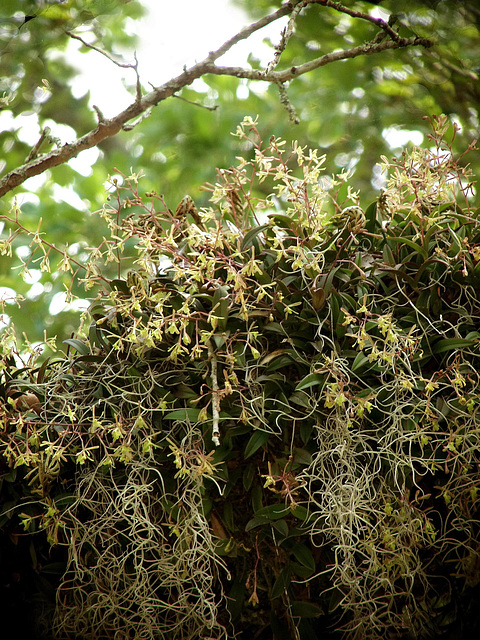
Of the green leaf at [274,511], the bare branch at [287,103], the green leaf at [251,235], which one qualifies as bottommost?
the green leaf at [274,511]

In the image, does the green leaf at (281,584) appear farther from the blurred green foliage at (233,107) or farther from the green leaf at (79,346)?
the blurred green foliage at (233,107)

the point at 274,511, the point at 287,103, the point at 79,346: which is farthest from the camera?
the point at 287,103

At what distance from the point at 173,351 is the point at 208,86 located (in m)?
1.87

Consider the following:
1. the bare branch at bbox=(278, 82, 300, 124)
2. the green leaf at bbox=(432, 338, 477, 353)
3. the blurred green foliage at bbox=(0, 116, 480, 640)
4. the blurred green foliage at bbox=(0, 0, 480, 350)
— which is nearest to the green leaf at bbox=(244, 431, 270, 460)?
the blurred green foliage at bbox=(0, 116, 480, 640)

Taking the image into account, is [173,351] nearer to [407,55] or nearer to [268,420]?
[268,420]

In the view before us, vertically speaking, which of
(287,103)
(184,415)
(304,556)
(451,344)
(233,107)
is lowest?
(233,107)

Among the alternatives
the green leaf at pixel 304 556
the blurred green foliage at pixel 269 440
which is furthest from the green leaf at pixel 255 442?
the green leaf at pixel 304 556

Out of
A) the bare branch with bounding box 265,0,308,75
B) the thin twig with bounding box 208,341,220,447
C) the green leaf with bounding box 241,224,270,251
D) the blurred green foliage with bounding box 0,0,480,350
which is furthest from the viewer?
the blurred green foliage with bounding box 0,0,480,350

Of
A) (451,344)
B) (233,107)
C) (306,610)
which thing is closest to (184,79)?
(451,344)

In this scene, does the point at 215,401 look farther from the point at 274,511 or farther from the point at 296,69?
the point at 296,69

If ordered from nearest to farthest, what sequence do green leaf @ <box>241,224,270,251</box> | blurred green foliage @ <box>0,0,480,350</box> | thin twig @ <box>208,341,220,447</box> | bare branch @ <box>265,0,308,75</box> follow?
thin twig @ <box>208,341,220,447</box>, green leaf @ <box>241,224,270,251</box>, bare branch @ <box>265,0,308,75</box>, blurred green foliage @ <box>0,0,480,350</box>

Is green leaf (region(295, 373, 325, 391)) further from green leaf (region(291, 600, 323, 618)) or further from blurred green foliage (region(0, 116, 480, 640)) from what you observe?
green leaf (region(291, 600, 323, 618))

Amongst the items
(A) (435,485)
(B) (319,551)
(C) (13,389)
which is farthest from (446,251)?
(C) (13,389)

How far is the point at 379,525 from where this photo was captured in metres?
0.66
